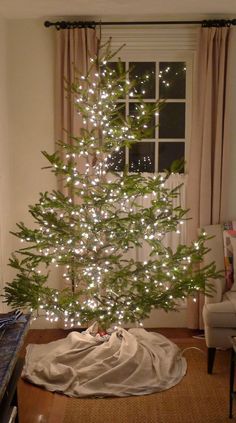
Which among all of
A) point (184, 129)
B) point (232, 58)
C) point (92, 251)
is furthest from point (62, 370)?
point (232, 58)

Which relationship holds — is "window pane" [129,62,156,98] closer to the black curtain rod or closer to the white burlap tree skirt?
the black curtain rod

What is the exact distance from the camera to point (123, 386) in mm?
3148

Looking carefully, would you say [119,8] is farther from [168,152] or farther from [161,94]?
[168,152]

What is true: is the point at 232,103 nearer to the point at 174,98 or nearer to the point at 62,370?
the point at 174,98

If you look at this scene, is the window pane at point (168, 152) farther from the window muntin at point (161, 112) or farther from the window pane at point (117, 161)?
the window pane at point (117, 161)

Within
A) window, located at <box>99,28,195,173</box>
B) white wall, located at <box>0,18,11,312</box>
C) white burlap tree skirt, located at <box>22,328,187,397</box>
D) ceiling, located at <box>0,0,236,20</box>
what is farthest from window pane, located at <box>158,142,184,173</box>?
white burlap tree skirt, located at <box>22,328,187,397</box>

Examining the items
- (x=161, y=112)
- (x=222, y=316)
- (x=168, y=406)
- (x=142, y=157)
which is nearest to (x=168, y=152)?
(x=142, y=157)

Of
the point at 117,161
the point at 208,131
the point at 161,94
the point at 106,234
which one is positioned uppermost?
the point at 161,94

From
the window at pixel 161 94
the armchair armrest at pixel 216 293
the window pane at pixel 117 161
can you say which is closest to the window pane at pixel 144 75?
the window at pixel 161 94

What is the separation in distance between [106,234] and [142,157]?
1178 millimetres

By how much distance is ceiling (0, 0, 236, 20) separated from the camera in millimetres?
3438

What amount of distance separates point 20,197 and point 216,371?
6.81 ft

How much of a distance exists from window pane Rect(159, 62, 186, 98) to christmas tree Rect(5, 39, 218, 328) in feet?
2.94

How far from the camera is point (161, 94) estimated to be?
162 inches
